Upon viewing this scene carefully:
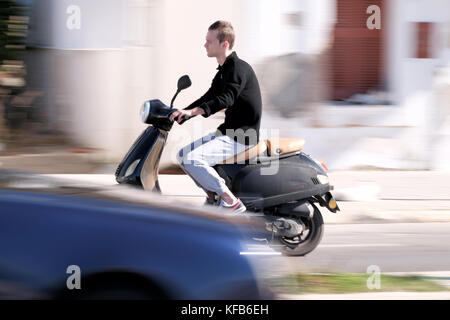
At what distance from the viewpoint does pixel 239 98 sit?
6.46 meters

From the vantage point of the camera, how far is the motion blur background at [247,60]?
35.9ft

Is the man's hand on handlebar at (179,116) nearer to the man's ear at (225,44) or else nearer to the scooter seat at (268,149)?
the scooter seat at (268,149)

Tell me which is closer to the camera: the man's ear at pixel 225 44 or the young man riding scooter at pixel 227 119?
the young man riding scooter at pixel 227 119

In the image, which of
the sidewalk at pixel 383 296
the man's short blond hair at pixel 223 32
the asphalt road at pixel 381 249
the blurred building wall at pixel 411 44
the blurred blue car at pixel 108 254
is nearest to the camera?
the blurred blue car at pixel 108 254

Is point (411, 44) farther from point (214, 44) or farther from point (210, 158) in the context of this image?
point (210, 158)

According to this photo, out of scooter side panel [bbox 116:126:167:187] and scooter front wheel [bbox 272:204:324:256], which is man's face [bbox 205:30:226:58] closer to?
scooter side panel [bbox 116:126:167:187]

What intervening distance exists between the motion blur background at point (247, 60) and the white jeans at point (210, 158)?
4.56 m

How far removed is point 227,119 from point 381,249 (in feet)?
6.69

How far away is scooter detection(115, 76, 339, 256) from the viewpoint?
6270mm

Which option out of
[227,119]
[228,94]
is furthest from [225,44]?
[227,119]

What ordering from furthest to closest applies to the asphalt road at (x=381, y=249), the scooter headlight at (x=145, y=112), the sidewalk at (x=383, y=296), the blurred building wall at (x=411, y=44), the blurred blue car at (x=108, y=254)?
the blurred building wall at (x=411, y=44) < the asphalt road at (x=381, y=249) < the scooter headlight at (x=145, y=112) < the sidewalk at (x=383, y=296) < the blurred blue car at (x=108, y=254)

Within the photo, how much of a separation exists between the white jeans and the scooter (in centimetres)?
7

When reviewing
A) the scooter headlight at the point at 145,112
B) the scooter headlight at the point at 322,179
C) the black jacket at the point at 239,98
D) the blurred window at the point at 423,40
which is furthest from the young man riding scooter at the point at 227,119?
the blurred window at the point at 423,40
